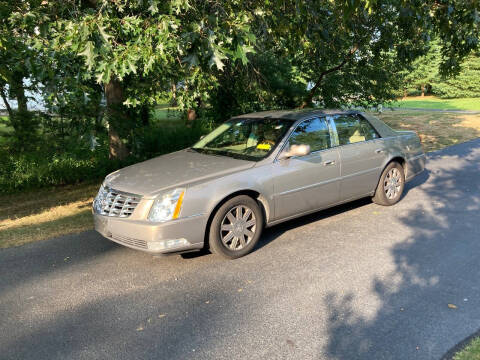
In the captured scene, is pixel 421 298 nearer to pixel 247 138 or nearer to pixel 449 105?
pixel 247 138

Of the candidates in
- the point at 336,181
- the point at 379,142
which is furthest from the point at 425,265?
the point at 379,142

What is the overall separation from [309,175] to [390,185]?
189 cm

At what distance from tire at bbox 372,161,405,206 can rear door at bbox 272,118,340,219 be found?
41.3 inches

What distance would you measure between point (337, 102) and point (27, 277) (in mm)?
10242

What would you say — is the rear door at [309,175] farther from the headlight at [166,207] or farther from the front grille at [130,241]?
the front grille at [130,241]

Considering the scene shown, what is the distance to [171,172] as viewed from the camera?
5035 mm

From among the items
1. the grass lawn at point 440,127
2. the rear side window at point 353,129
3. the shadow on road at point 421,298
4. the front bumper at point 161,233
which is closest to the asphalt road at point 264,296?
the shadow on road at point 421,298

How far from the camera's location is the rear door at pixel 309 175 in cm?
528

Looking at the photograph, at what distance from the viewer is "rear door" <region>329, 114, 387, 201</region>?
6.01 meters

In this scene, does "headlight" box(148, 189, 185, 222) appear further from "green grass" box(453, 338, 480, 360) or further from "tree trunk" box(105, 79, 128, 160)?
"tree trunk" box(105, 79, 128, 160)

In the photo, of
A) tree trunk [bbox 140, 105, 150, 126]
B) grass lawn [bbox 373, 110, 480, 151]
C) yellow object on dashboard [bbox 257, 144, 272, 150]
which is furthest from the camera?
grass lawn [bbox 373, 110, 480, 151]

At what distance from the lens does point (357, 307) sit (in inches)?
148

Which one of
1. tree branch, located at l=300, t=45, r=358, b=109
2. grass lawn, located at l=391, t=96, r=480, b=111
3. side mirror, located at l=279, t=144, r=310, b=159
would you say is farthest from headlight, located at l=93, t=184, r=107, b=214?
grass lawn, located at l=391, t=96, r=480, b=111

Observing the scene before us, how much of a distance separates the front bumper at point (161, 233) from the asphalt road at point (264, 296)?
31cm
